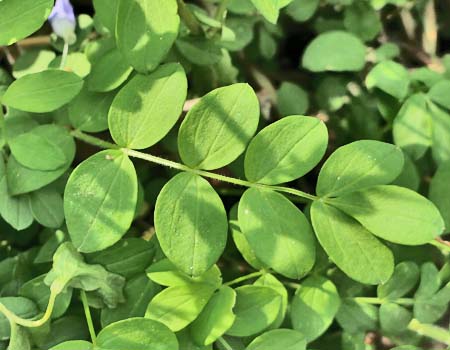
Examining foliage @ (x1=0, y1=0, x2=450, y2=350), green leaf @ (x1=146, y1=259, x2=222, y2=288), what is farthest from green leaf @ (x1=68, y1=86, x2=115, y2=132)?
green leaf @ (x1=146, y1=259, x2=222, y2=288)

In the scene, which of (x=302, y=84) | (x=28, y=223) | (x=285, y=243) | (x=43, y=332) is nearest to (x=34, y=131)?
(x=28, y=223)

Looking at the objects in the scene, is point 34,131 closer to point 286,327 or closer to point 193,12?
point 193,12

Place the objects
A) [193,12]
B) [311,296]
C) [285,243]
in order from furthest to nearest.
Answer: [193,12] < [311,296] < [285,243]

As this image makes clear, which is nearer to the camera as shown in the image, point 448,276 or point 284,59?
point 448,276

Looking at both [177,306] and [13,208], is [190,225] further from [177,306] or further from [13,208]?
[13,208]

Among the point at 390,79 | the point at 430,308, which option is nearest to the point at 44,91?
the point at 390,79
